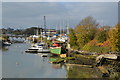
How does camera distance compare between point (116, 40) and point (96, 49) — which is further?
point (96, 49)

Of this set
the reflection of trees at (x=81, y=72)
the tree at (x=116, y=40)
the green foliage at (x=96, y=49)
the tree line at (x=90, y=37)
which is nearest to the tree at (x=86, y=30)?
the tree line at (x=90, y=37)

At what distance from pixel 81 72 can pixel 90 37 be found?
26490 mm

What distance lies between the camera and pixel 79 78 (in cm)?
2502

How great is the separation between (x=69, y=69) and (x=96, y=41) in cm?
2005

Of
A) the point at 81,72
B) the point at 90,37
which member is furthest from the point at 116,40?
the point at 90,37

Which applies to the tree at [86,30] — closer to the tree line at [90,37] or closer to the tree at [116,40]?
the tree line at [90,37]

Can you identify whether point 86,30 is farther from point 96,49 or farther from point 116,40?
point 116,40

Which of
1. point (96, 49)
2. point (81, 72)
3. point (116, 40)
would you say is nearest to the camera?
point (81, 72)

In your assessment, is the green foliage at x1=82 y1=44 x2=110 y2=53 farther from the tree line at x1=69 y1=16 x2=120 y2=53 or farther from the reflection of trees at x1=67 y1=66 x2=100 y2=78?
the reflection of trees at x1=67 y1=66 x2=100 y2=78

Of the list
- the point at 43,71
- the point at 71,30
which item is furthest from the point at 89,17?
the point at 43,71

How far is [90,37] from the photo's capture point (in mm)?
53344

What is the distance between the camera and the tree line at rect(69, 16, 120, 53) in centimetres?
4403

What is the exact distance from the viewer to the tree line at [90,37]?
144ft

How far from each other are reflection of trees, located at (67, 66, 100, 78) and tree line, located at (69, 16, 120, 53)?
36.5ft
